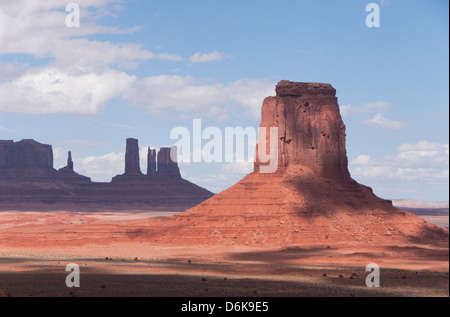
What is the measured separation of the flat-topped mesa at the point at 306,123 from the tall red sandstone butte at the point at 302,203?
0.10 metres

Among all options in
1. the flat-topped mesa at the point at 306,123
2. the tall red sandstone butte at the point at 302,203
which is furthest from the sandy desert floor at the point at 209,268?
the flat-topped mesa at the point at 306,123

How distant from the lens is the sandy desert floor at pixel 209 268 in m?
38.2

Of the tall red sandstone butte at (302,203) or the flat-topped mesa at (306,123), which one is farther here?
the flat-topped mesa at (306,123)

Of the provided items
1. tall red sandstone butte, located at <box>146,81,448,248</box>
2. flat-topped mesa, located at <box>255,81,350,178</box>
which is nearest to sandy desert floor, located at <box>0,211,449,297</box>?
tall red sandstone butte, located at <box>146,81,448,248</box>

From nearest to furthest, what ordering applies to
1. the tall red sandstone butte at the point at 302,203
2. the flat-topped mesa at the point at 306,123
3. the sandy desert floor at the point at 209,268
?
the sandy desert floor at the point at 209,268 < the tall red sandstone butte at the point at 302,203 < the flat-topped mesa at the point at 306,123

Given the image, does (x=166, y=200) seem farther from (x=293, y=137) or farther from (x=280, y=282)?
(x=280, y=282)

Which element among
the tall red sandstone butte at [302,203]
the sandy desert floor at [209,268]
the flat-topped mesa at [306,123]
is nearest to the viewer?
the sandy desert floor at [209,268]

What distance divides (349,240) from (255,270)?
2238 centimetres

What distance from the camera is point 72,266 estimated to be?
51.6 metres

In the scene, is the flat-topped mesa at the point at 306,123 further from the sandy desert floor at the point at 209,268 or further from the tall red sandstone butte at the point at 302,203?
the sandy desert floor at the point at 209,268

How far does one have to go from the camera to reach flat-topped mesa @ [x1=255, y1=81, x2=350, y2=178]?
79.2m

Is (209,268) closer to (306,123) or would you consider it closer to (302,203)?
(302,203)

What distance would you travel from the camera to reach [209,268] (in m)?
53.0

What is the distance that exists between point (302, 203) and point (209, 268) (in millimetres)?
23125
